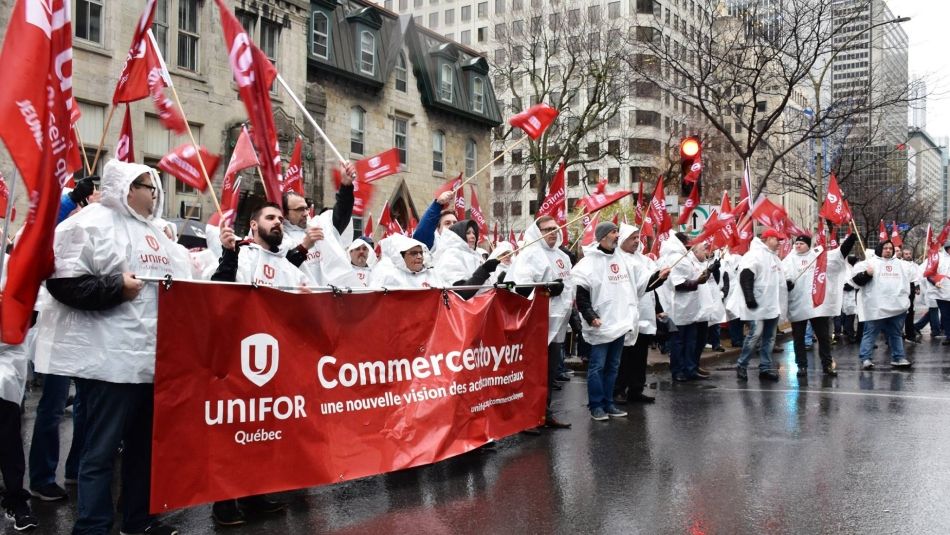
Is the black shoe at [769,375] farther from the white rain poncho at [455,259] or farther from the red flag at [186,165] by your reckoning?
the red flag at [186,165]

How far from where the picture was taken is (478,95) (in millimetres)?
38219

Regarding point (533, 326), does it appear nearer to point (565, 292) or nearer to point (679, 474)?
point (565, 292)

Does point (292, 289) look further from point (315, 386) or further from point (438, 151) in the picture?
point (438, 151)

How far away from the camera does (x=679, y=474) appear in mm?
6332

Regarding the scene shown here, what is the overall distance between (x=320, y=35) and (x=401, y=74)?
5070mm

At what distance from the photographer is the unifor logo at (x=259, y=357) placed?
516cm

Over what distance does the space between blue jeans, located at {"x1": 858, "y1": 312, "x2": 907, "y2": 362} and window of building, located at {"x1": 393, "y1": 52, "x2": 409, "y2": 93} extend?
23.4 metres

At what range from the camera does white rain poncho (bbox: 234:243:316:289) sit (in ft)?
18.7

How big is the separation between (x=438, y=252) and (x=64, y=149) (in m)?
6.44

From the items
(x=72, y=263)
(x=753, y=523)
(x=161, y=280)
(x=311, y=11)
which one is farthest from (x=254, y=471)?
(x=311, y=11)

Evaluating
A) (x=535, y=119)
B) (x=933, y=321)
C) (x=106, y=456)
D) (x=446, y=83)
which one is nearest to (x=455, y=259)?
(x=535, y=119)

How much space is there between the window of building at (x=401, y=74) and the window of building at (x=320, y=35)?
4211mm

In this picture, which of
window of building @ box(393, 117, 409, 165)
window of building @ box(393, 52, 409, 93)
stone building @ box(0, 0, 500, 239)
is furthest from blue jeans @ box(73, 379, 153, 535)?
window of building @ box(393, 52, 409, 93)

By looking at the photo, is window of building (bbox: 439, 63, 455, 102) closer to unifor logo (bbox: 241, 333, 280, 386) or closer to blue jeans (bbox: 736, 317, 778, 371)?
blue jeans (bbox: 736, 317, 778, 371)
